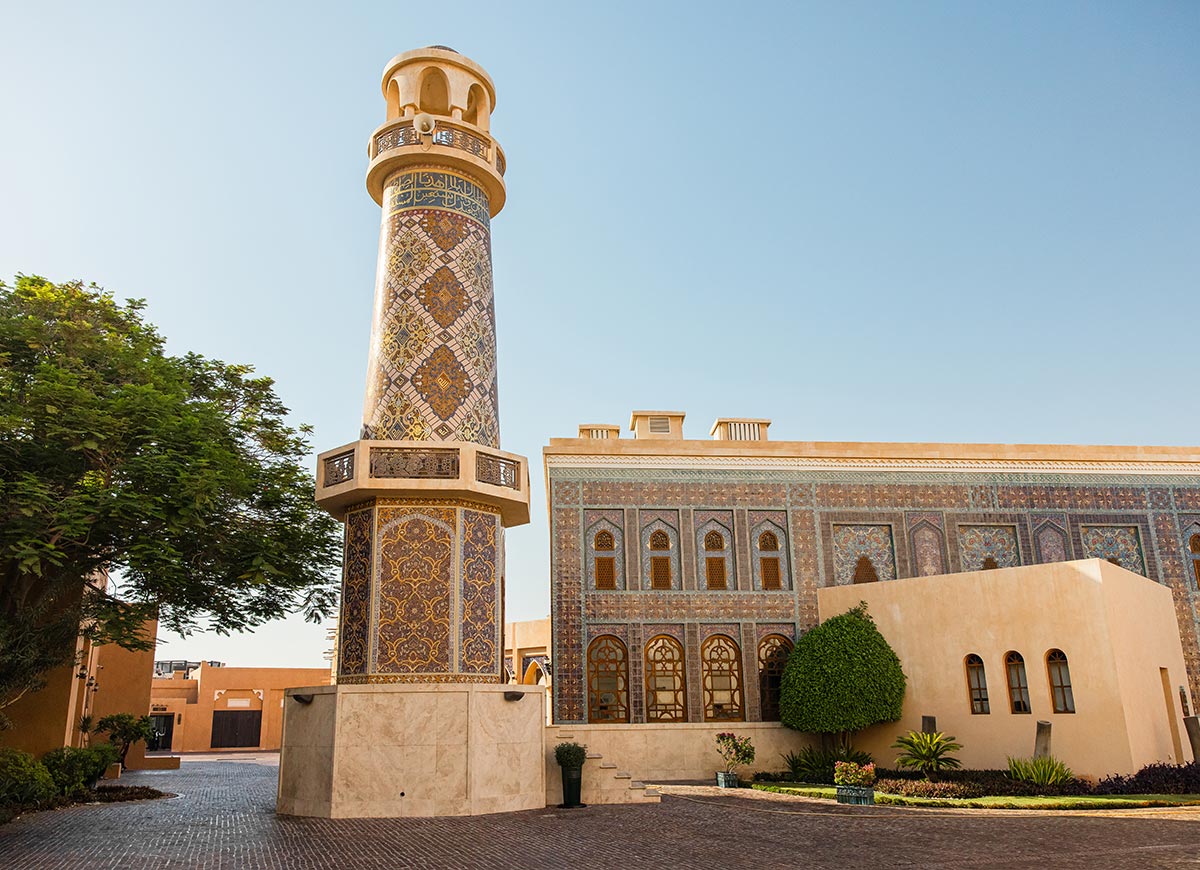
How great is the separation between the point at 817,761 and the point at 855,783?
3962mm

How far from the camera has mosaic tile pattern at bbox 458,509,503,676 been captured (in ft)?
39.8

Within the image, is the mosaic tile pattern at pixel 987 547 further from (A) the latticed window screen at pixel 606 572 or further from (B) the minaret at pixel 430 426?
(B) the minaret at pixel 430 426

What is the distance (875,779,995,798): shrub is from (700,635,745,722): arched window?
518cm

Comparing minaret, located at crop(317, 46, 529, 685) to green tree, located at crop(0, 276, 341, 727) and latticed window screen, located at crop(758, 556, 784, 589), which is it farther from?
latticed window screen, located at crop(758, 556, 784, 589)

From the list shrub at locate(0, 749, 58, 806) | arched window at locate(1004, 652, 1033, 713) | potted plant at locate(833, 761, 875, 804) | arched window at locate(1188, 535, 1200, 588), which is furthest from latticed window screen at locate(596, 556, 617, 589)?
arched window at locate(1188, 535, 1200, 588)

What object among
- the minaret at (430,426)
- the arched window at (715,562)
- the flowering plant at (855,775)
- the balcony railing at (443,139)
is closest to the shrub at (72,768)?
the minaret at (430,426)

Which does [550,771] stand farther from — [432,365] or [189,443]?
[189,443]

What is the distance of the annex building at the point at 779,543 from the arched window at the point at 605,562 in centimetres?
5

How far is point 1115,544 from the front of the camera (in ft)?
70.9

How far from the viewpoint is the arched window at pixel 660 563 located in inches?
809

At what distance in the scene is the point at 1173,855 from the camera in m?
8.83

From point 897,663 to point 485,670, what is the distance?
378 inches

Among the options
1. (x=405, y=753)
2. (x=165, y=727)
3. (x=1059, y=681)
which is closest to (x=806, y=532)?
(x=1059, y=681)

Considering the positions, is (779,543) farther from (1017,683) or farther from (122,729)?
(122,729)
